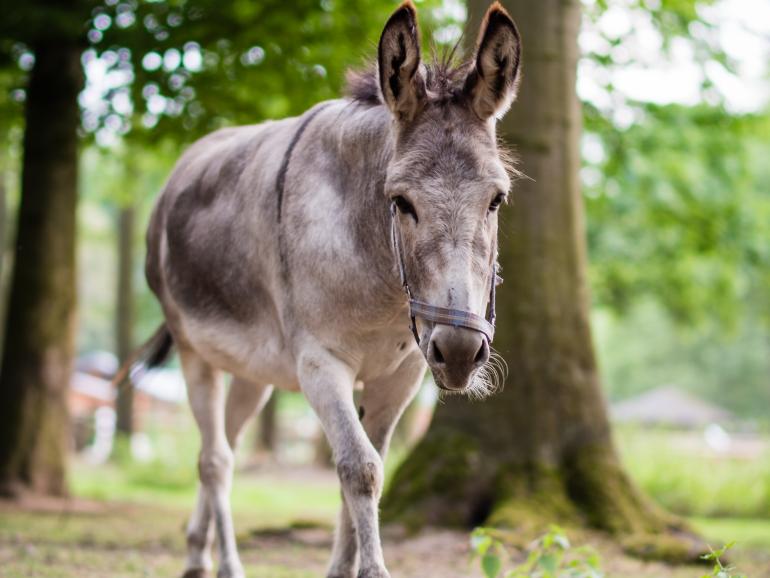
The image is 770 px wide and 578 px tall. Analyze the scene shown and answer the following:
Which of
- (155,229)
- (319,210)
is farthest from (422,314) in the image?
(155,229)

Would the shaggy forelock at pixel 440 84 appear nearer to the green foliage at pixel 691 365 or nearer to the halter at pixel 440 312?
the halter at pixel 440 312

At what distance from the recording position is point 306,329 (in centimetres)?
483

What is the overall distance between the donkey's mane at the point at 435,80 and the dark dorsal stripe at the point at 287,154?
1.12 feet

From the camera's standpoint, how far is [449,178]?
408cm

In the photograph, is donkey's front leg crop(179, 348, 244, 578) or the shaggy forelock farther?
donkey's front leg crop(179, 348, 244, 578)

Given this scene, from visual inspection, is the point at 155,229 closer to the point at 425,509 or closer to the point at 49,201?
the point at 425,509

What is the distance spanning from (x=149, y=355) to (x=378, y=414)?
304cm

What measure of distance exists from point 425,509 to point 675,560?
5.89ft

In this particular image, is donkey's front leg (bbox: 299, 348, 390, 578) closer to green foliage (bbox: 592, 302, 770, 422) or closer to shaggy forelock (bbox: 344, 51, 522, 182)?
shaggy forelock (bbox: 344, 51, 522, 182)

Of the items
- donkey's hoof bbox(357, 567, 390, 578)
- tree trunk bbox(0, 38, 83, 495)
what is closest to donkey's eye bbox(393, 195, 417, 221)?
donkey's hoof bbox(357, 567, 390, 578)

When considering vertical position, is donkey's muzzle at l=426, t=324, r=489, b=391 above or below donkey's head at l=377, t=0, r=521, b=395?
below

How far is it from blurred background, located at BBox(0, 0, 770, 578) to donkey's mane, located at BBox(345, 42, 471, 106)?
0.82 ft

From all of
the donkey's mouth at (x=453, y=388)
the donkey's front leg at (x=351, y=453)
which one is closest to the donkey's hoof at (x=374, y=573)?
the donkey's front leg at (x=351, y=453)

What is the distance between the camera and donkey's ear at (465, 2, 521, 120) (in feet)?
13.8
